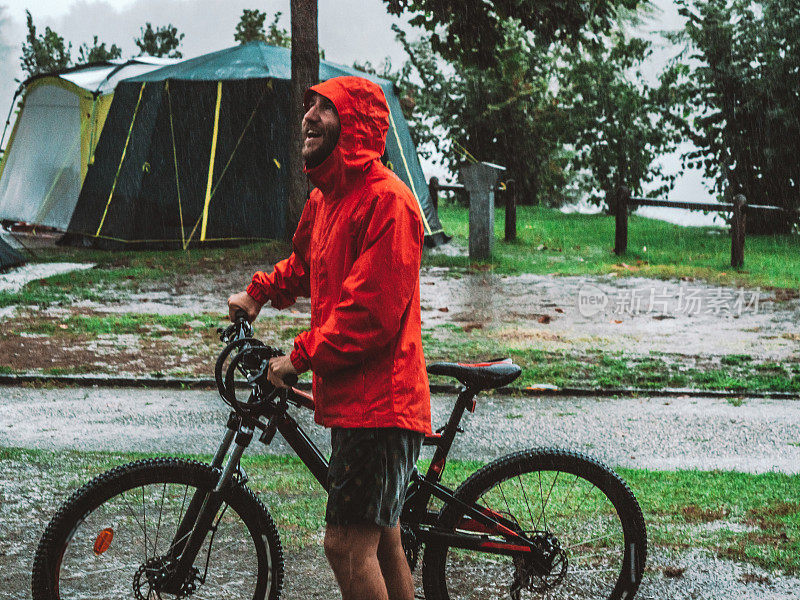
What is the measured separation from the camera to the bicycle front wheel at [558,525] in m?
3.33

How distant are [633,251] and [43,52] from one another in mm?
24839

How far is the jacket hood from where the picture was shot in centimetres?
285

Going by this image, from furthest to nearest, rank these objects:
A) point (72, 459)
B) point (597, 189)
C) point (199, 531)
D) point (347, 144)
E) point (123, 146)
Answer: point (597, 189), point (123, 146), point (72, 459), point (199, 531), point (347, 144)

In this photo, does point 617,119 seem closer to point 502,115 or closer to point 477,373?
point 502,115

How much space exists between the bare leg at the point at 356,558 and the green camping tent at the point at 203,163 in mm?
13790

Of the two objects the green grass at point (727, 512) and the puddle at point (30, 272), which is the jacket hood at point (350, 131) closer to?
the green grass at point (727, 512)

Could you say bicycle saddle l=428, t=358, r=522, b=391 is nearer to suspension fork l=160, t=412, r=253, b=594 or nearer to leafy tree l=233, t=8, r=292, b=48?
suspension fork l=160, t=412, r=253, b=594

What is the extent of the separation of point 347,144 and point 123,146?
47.9 ft

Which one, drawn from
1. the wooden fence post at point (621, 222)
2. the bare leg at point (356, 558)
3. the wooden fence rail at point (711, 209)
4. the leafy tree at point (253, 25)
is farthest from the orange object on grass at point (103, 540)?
the leafy tree at point (253, 25)

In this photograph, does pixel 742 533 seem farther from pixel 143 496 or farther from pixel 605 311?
pixel 605 311

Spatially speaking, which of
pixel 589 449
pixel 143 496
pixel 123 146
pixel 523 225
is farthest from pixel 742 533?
pixel 523 225

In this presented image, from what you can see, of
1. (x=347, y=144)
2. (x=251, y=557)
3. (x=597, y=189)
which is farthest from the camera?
(x=597, y=189)

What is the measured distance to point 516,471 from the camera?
3318 millimetres

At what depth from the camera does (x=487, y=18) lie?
46.5 ft
